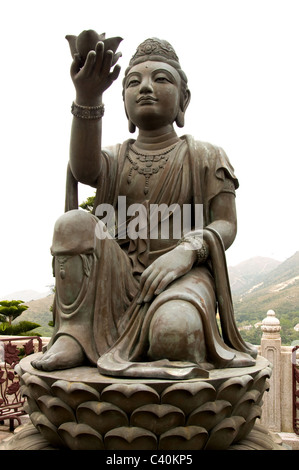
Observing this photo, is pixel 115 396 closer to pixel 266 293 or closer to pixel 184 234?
pixel 184 234

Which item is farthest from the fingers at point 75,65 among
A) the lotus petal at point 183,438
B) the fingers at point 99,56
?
the lotus petal at point 183,438

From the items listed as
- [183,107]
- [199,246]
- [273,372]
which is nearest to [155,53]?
[183,107]

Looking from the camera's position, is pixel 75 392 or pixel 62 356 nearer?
pixel 75 392

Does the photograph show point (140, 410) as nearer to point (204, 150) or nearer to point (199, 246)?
point (199, 246)

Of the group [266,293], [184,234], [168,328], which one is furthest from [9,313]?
[266,293]

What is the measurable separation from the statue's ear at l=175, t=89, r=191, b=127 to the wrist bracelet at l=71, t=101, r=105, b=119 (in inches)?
32.2

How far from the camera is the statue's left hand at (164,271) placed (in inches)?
114

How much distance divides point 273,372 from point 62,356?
137 inches

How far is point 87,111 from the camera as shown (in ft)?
10.5

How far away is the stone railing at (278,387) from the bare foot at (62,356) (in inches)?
122

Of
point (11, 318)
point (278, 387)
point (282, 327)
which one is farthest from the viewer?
point (11, 318)

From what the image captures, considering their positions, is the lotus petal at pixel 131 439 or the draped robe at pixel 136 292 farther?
the draped robe at pixel 136 292

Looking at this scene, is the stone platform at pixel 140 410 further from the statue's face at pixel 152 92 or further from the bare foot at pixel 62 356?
the statue's face at pixel 152 92
